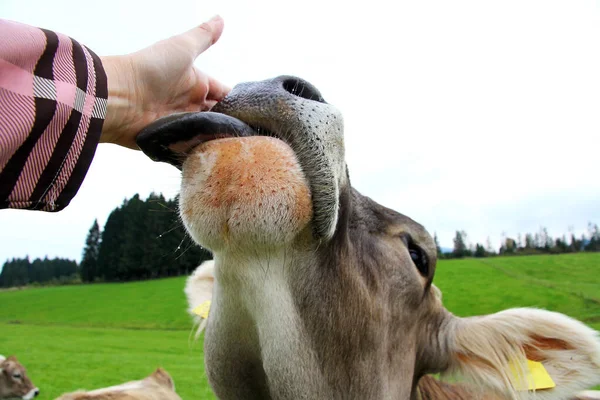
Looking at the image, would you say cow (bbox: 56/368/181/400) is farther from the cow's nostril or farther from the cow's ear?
the cow's nostril

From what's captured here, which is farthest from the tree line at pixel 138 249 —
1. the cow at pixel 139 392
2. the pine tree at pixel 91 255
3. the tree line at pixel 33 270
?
the cow at pixel 139 392

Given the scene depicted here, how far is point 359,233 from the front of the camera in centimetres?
259

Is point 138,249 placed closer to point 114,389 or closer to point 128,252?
point 128,252

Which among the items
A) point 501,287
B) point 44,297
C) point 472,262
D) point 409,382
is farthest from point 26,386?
point 44,297

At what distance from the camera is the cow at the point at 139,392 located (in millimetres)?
8016

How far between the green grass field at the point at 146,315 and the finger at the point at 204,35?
5.34 metres

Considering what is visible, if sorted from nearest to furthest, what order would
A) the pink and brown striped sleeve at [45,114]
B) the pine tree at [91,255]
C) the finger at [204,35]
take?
the pink and brown striped sleeve at [45,114], the finger at [204,35], the pine tree at [91,255]

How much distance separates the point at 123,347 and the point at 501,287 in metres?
30.0

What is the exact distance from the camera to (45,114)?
4.86 feet

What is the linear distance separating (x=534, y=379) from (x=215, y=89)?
116 inches

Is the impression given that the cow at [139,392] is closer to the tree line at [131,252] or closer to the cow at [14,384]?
the cow at [14,384]

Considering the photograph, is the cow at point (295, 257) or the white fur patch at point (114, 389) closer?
the cow at point (295, 257)

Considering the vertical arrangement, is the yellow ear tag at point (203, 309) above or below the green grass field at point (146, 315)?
above

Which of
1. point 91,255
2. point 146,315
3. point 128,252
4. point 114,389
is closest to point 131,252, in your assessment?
point 128,252
